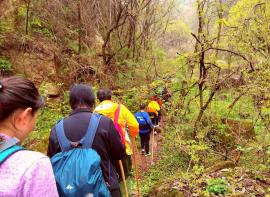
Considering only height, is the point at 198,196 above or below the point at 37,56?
below

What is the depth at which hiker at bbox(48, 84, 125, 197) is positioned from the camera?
3.07 m

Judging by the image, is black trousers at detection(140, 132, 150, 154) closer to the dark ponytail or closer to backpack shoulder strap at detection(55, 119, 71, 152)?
backpack shoulder strap at detection(55, 119, 71, 152)

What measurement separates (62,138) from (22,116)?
137 centimetres

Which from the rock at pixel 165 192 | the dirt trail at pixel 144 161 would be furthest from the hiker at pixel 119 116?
the dirt trail at pixel 144 161

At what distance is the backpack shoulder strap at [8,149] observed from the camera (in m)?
1.54

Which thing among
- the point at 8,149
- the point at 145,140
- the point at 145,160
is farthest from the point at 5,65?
the point at 8,149

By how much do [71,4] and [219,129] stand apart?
1023 centimetres

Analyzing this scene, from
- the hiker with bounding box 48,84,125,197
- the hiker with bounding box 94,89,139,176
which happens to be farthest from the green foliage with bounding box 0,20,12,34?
the hiker with bounding box 48,84,125,197

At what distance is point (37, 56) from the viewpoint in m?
14.2

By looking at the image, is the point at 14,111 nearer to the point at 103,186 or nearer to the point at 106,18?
the point at 103,186

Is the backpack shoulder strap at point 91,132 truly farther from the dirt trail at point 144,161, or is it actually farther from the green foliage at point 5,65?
the green foliage at point 5,65

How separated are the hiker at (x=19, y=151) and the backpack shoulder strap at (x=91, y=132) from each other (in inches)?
49.3

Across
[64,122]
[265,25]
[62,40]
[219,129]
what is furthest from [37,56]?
[64,122]

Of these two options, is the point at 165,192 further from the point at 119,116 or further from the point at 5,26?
the point at 5,26
